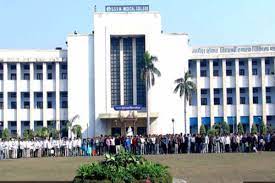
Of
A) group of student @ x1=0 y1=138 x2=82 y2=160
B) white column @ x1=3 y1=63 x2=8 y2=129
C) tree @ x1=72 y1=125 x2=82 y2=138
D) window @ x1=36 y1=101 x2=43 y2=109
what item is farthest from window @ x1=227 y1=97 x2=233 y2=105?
group of student @ x1=0 y1=138 x2=82 y2=160

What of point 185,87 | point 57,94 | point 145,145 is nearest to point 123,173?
point 145,145

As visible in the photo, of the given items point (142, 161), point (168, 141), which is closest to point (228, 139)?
point (168, 141)

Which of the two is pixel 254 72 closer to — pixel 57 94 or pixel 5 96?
pixel 57 94

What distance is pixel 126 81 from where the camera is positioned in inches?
3073

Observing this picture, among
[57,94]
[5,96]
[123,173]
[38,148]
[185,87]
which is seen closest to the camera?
[123,173]

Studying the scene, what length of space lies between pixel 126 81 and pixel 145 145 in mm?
38241

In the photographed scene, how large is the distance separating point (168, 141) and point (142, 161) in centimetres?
2583

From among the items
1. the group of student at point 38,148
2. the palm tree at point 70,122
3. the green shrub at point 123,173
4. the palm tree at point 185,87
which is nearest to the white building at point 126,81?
the palm tree at point 70,122

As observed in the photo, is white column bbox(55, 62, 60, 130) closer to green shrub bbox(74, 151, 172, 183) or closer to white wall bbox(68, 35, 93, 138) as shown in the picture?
white wall bbox(68, 35, 93, 138)

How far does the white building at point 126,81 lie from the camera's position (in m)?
78.6

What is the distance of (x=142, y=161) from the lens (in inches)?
558

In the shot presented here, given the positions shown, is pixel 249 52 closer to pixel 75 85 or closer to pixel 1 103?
pixel 75 85

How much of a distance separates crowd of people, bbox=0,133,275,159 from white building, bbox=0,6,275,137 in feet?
114

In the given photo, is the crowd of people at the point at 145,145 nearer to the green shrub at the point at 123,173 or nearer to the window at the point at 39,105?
the green shrub at the point at 123,173
